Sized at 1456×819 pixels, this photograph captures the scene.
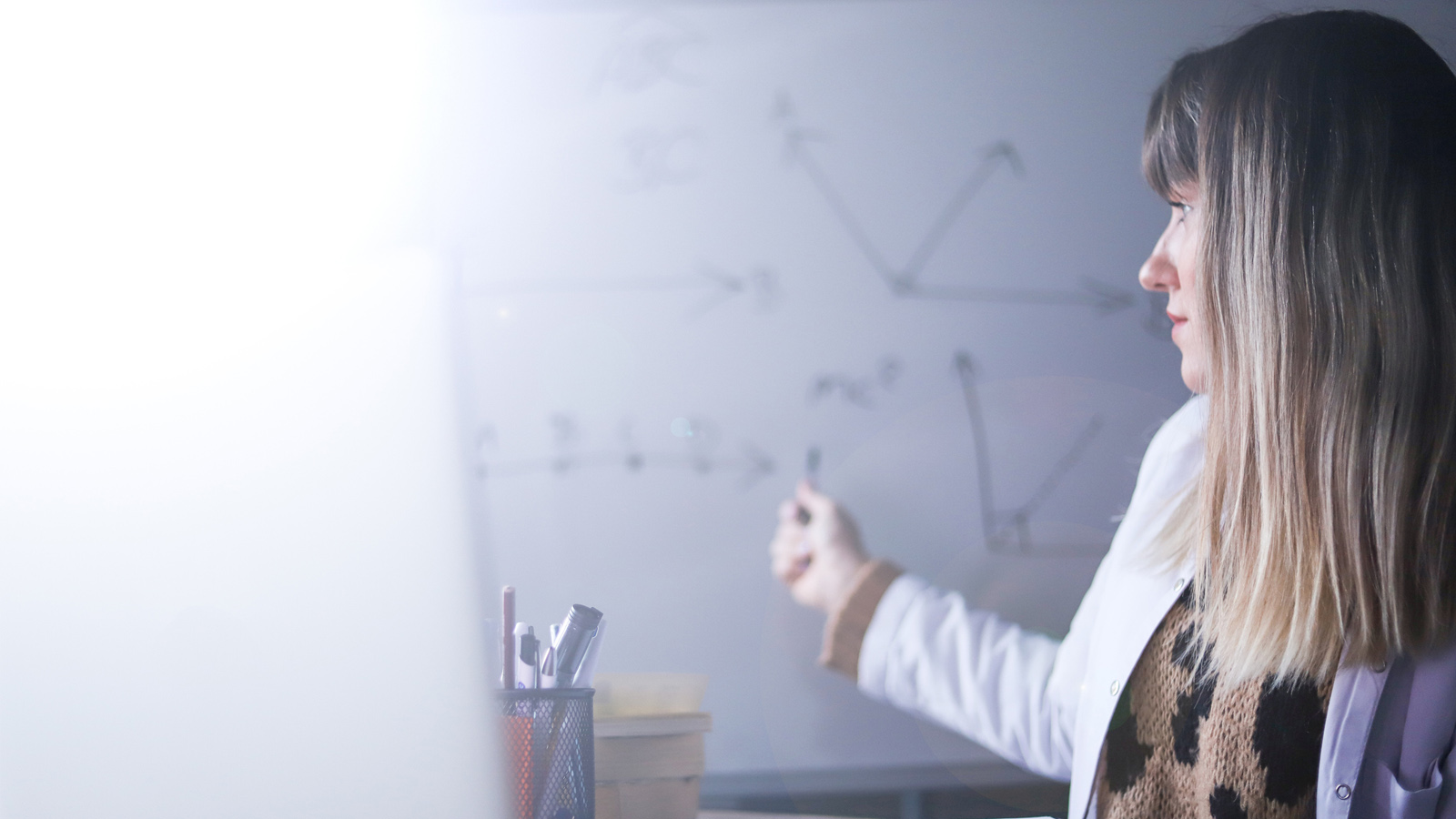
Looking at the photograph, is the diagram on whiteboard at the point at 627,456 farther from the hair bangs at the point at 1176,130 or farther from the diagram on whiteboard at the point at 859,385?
the hair bangs at the point at 1176,130

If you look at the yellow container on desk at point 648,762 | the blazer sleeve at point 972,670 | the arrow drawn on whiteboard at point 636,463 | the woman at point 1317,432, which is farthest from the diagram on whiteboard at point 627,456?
the woman at point 1317,432

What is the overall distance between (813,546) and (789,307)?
281mm

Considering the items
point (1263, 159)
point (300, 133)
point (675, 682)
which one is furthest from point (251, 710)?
point (1263, 159)

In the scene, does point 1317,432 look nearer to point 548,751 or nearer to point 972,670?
point 972,670

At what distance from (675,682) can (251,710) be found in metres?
0.35

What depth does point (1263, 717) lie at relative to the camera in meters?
0.62

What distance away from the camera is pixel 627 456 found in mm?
983

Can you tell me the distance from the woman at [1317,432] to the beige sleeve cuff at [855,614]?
0.27 meters

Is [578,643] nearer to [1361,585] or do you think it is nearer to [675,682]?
[675,682]

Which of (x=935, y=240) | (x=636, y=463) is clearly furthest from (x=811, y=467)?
(x=935, y=240)

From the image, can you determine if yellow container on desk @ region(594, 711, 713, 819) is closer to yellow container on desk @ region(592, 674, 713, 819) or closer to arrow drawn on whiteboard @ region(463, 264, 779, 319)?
yellow container on desk @ region(592, 674, 713, 819)

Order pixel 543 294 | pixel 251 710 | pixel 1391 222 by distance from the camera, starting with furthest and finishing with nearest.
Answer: pixel 543 294 < pixel 1391 222 < pixel 251 710

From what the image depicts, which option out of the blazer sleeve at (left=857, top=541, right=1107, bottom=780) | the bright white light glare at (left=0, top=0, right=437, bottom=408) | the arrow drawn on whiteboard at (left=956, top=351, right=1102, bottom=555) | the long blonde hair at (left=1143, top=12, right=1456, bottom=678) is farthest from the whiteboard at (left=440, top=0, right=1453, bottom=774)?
the long blonde hair at (left=1143, top=12, right=1456, bottom=678)

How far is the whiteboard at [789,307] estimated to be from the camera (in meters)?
0.97
